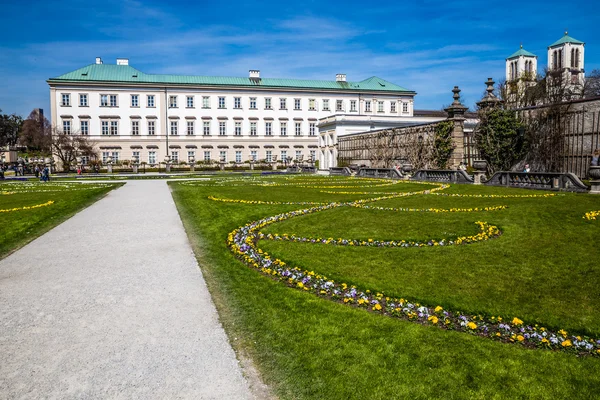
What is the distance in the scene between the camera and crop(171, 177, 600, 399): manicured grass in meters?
3.36

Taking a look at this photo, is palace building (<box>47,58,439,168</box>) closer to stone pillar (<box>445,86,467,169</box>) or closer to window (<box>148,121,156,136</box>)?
window (<box>148,121,156,136</box>)

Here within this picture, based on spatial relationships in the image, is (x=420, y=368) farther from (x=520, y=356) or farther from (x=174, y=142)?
(x=174, y=142)

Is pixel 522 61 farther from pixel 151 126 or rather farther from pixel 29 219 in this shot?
pixel 29 219

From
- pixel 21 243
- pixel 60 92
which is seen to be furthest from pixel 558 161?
pixel 60 92

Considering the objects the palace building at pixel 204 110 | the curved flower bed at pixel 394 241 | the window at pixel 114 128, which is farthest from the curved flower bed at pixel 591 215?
the window at pixel 114 128

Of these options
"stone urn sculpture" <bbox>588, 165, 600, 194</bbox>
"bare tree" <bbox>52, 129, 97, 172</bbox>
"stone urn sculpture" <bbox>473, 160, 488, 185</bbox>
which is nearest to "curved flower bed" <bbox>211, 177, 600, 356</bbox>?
"stone urn sculpture" <bbox>588, 165, 600, 194</bbox>

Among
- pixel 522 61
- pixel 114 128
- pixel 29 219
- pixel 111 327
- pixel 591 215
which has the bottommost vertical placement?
pixel 111 327

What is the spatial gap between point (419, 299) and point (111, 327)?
10.5 ft

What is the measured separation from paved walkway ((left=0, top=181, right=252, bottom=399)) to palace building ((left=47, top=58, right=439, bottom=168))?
151ft

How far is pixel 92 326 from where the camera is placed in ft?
14.9

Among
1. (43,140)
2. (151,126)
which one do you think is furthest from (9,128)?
(151,126)

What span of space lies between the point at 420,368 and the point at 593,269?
3.73 m

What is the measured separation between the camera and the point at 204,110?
211 feet

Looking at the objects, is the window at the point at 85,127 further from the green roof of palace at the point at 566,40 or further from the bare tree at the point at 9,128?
the green roof of palace at the point at 566,40
